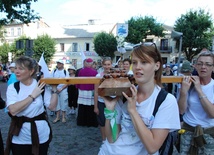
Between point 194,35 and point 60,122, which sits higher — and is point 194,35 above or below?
above

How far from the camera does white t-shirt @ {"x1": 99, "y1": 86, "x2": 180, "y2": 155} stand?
1.59 m

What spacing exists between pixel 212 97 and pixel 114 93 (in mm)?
1482

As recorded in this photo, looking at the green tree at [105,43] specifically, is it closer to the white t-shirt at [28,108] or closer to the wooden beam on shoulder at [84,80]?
the white t-shirt at [28,108]

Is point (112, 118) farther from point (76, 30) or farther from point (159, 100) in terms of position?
point (76, 30)

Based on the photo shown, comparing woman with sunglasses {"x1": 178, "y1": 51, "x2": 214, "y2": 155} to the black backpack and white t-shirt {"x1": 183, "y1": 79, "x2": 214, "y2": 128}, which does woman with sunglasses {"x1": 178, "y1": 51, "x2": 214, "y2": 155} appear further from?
the black backpack

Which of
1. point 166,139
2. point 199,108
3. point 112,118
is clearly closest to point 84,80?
point 112,118

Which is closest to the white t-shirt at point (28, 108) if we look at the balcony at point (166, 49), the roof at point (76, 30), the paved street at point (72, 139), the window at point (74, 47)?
the paved street at point (72, 139)

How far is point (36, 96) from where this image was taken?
7.94ft

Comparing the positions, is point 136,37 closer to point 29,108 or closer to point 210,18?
point 210,18

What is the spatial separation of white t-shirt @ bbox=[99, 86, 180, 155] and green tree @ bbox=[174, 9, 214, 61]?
32.8 m

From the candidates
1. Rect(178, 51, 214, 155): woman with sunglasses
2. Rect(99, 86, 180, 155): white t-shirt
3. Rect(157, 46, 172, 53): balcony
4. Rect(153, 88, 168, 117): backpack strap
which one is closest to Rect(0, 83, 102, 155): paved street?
Rect(178, 51, 214, 155): woman with sunglasses

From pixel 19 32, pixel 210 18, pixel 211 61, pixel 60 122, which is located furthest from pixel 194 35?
pixel 19 32

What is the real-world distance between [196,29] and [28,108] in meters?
33.5

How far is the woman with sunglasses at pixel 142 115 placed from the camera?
1.54 meters
